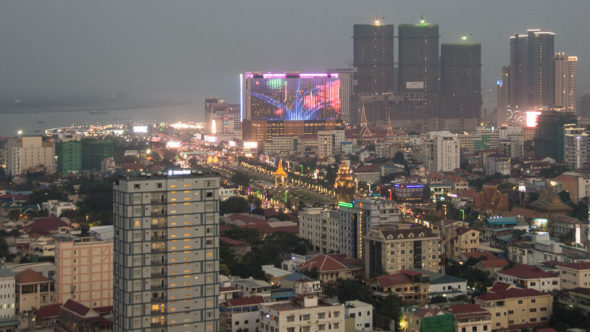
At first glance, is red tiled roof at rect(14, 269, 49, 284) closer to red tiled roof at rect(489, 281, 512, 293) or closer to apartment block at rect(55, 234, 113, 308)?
apartment block at rect(55, 234, 113, 308)

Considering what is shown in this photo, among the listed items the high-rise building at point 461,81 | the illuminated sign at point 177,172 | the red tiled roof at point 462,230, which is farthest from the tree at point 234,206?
the high-rise building at point 461,81

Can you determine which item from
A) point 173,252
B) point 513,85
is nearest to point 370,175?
point 173,252

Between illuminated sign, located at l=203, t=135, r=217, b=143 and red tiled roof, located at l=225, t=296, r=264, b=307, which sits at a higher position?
illuminated sign, located at l=203, t=135, r=217, b=143

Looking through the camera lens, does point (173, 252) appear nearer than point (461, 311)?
Yes

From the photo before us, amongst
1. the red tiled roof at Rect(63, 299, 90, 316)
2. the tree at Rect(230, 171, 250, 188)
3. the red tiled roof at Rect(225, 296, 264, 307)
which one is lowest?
the red tiled roof at Rect(63, 299, 90, 316)

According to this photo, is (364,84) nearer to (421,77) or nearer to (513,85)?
(421,77)

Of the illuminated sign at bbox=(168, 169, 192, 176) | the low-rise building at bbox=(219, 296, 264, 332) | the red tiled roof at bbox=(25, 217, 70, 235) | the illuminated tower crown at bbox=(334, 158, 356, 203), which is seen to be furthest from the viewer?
the illuminated tower crown at bbox=(334, 158, 356, 203)

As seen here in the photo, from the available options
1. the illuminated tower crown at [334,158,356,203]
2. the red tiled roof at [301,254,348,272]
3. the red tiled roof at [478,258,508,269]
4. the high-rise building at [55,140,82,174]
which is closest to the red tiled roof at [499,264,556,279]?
the red tiled roof at [478,258,508,269]
